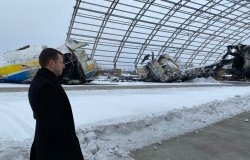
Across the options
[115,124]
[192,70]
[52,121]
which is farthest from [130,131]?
[192,70]

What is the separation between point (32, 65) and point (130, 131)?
15993 millimetres

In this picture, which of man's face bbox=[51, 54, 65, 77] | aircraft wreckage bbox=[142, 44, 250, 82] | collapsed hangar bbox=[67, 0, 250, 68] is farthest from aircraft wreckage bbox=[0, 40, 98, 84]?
man's face bbox=[51, 54, 65, 77]

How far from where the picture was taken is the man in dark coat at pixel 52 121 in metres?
3.27

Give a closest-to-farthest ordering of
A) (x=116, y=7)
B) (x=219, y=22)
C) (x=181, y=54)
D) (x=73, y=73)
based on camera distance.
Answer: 1. (x=73, y=73)
2. (x=116, y=7)
3. (x=219, y=22)
4. (x=181, y=54)

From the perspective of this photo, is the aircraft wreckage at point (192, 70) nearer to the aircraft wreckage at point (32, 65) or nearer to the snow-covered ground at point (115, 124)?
the aircraft wreckage at point (32, 65)

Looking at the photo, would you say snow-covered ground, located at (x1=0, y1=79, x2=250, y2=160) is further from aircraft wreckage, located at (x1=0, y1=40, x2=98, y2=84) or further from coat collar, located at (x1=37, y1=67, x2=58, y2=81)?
aircraft wreckage, located at (x1=0, y1=40, x2=98, y2=84)

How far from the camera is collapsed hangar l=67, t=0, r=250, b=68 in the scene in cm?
3847

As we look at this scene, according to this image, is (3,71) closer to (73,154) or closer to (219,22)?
(73,154)

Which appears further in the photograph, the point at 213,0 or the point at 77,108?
the point at 213,0

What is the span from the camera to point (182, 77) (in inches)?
1345

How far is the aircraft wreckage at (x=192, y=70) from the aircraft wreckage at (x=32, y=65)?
901 centimetres

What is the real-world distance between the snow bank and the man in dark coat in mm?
2091

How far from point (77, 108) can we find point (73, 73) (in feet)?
50.4

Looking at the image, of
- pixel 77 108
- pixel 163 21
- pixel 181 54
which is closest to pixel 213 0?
pixel 163 21
